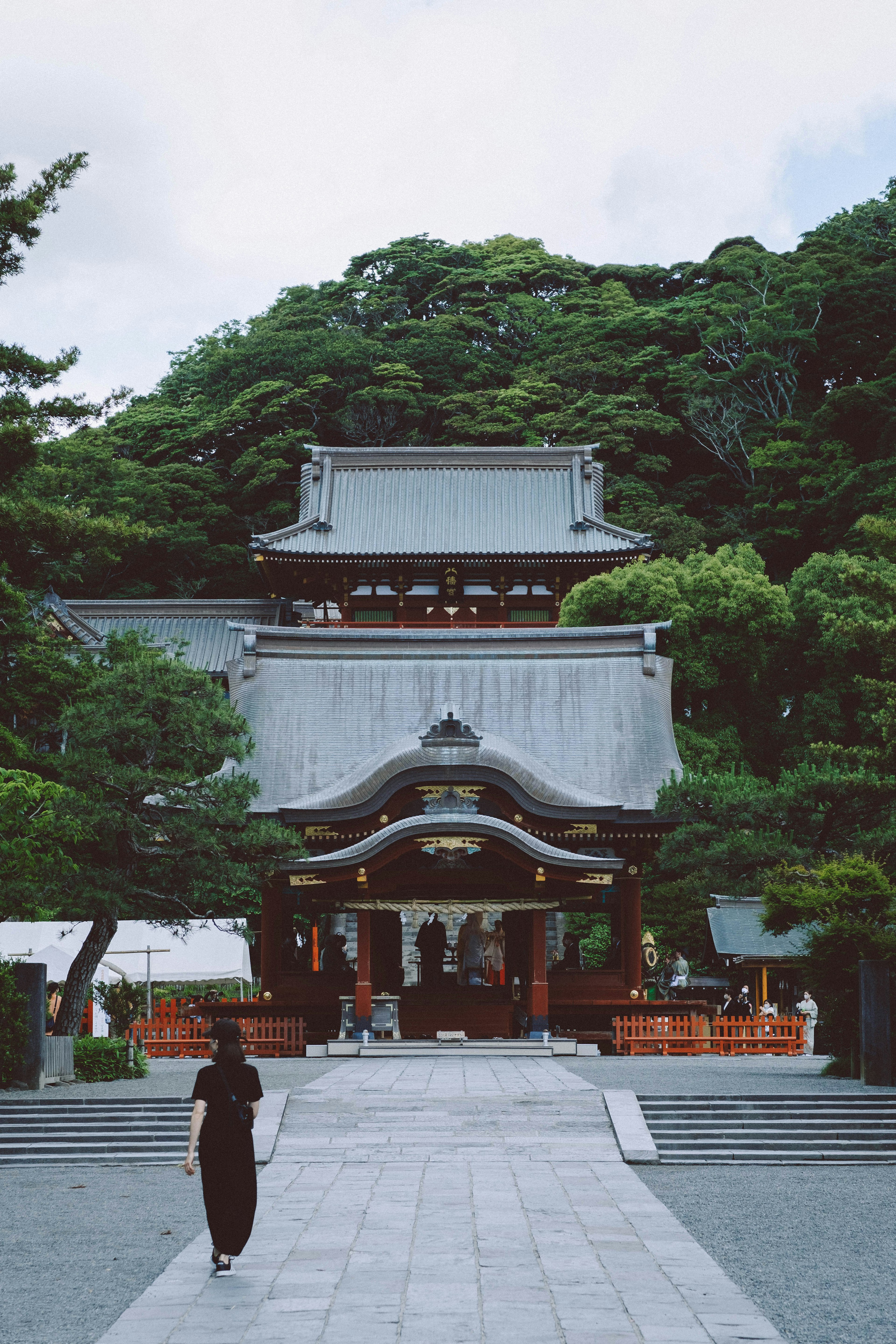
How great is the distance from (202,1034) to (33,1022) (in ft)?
22.4

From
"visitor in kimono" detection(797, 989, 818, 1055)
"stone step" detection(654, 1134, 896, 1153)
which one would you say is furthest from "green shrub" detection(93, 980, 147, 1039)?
"stone step" detection(654, 1134, 896, 1153)

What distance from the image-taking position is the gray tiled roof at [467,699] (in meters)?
23.5

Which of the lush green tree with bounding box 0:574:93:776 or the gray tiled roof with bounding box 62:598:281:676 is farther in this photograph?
the gray tiled roof with bounding box 62:598:281:676

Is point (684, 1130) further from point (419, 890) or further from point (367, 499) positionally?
point (367, 499)

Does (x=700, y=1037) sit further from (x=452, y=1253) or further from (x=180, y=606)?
(x=180, y=606)

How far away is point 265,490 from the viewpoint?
48.3 metres

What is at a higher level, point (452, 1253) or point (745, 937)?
point (745, 937)

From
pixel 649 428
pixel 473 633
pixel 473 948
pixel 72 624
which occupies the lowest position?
pixel 473 948

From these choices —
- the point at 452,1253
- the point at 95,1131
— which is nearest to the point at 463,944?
the point at 95,1131

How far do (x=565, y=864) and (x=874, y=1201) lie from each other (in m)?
9.92

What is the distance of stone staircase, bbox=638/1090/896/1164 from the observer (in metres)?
10.1

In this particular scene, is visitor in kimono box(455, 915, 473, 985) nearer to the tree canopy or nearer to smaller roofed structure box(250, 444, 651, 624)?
smaller roofed structure box(250, 444, 651, 624)

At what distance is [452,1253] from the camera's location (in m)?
6.68

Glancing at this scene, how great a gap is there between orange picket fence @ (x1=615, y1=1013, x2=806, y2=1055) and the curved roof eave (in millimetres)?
2861
